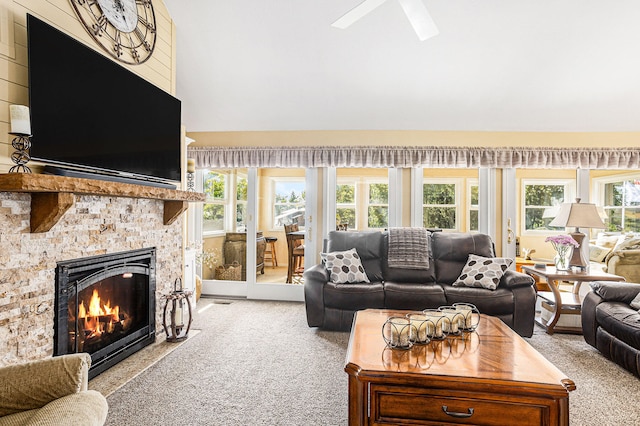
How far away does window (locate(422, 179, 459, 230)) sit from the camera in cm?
486

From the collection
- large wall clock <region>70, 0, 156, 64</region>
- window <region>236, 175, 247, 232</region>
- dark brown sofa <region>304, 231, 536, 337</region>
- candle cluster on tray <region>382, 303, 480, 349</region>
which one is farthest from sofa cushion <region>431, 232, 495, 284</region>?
large wall clock <region>70, 0, 156, 64</region>

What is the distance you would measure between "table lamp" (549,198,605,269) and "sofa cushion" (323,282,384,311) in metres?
2.17

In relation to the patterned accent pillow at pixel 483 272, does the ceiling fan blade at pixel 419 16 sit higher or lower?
higher

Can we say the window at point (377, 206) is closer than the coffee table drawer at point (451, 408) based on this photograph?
No

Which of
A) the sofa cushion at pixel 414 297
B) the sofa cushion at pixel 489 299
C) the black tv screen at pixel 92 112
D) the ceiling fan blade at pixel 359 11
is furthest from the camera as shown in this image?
the sofa cushion at pixel 414 297

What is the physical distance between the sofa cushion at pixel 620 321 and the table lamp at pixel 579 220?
939 mm

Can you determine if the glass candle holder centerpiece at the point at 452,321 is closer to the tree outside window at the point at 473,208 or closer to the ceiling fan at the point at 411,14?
the ceiling fan at the point at 411,14

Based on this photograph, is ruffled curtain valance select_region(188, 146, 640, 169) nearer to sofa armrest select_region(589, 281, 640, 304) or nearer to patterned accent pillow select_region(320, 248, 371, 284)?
patterned accent pillow select_region(320, 248, 371, 284)

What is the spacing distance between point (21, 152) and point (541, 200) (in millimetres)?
5308

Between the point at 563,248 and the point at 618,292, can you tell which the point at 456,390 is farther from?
the point at 563,248

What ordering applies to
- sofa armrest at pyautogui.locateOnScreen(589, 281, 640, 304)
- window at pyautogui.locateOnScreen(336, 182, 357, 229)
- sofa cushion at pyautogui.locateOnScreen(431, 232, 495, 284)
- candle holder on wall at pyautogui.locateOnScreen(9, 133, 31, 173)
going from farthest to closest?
window at pyautogui.locateOnScreen(336, 182, 357, 229), sofa cushion at pyautogui.locateOnScreen(431, 232, 495, 284), sofa armrest at pyautogui.locateOnScreen(589, 281, 640, 304), candle holder on wall at pyautogui.locateOnScreen(9, 133, 31, 173)

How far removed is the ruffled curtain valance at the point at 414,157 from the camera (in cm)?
448

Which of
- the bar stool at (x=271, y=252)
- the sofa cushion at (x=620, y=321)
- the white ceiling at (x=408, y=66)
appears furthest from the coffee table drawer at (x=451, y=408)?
the bar stool at (x=271, y=252)

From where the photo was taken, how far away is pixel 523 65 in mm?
3764
